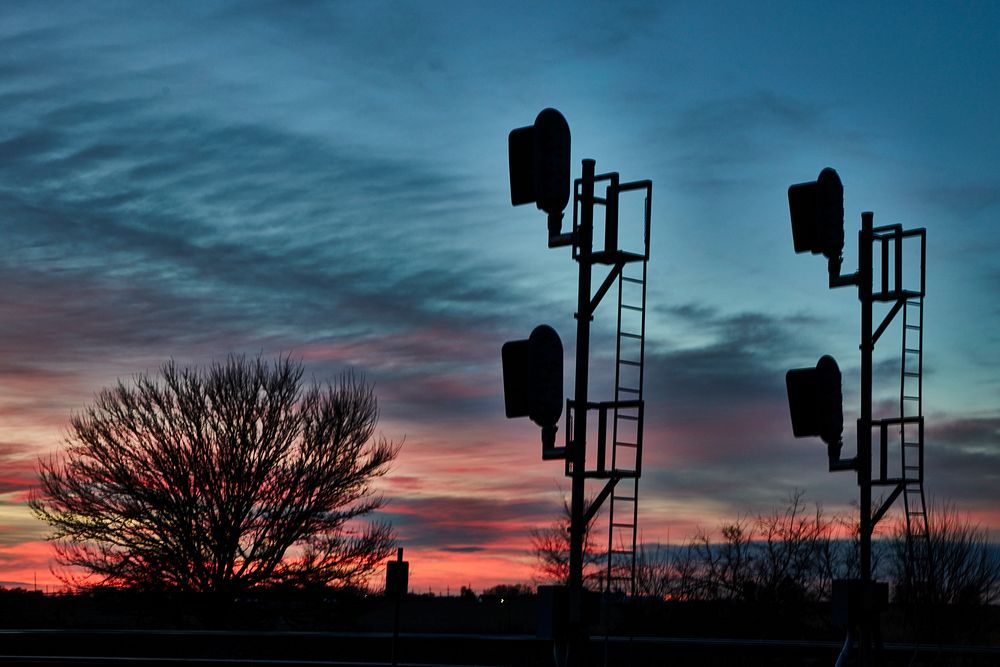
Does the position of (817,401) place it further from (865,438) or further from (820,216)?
(820,216)

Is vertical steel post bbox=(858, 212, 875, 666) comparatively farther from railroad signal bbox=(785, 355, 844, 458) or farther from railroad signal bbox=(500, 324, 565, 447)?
railroad signal bbox=(500, 324, 565, 447)

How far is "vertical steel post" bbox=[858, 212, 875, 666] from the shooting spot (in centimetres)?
1523

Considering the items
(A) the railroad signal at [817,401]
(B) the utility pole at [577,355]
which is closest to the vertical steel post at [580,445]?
(B) the utility pole at [577,355]

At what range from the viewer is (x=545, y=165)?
13406 millimetres

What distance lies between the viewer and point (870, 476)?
15930 millimetres

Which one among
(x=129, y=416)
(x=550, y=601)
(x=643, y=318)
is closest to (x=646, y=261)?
(x=643, y=318)

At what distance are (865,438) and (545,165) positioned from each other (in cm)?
577

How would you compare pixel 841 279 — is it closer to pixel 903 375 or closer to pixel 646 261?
pixel 903 375

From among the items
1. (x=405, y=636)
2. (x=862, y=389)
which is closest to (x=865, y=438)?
(x=862, y=389)

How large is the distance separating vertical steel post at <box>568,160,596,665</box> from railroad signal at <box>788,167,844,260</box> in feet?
13.4

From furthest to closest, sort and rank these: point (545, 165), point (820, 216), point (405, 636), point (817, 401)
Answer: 1. point (405, 636)
2. point (820, 216)
3. point (817, 401)
4. point (545, 165)

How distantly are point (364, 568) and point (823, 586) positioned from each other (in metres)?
14.6

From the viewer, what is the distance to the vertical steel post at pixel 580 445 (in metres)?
12.9

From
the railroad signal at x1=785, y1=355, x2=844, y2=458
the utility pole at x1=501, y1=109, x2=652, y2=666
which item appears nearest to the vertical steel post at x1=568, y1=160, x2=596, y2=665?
the utility pole at x1=501, y1=109, x2=652, y2=666
